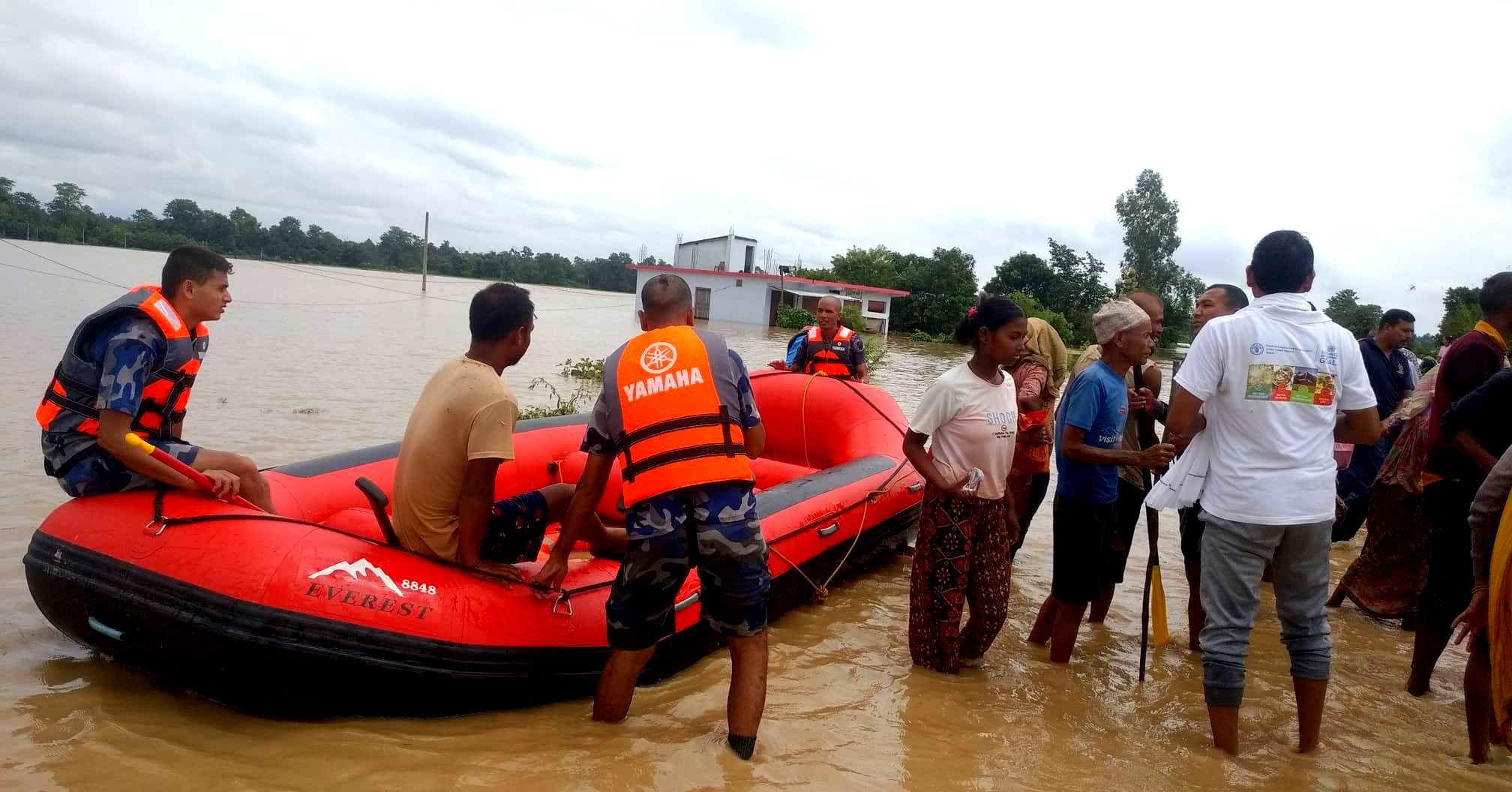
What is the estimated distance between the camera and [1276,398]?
105 inches

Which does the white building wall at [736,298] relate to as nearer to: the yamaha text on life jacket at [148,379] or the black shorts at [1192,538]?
the black shorts at [1192,538]

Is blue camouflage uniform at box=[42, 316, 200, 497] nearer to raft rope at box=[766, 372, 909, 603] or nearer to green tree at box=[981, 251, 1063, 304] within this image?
raft rope at box=[766, 372, 909, 603]

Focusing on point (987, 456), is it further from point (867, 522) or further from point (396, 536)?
point (396, 536)

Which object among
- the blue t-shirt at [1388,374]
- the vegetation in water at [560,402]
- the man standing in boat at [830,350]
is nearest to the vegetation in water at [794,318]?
the vegetation in water at [560,402]

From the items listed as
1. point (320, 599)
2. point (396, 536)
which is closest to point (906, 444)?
point (396, 536)

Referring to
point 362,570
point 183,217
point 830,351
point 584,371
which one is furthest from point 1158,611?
point 183,217

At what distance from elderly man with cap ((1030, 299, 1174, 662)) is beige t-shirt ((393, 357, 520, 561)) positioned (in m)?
2.00

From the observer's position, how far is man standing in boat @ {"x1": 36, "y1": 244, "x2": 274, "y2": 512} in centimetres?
276

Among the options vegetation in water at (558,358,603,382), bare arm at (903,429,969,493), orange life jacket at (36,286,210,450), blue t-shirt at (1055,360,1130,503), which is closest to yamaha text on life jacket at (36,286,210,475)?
orange life jacket at (36,286,210,450)

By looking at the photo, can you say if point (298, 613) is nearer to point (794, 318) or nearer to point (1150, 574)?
point (1150, 574)

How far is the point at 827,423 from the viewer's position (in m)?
5.92

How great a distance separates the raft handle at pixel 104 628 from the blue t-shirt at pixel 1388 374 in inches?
246

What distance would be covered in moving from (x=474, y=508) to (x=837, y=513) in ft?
6.64

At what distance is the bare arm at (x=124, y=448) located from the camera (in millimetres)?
2732
